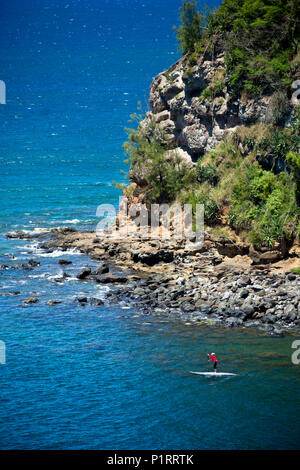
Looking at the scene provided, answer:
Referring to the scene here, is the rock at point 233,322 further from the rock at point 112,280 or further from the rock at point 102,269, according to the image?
the rock at point 102,269

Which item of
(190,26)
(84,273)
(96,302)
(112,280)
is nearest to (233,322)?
(96,302)

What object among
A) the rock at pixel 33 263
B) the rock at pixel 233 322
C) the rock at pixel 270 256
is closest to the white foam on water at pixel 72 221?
the rock at pixel 33 263

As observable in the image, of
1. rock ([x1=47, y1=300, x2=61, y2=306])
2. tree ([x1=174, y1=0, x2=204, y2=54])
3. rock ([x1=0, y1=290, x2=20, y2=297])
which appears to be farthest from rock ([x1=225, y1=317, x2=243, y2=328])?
tree ([x1=174, y1=0, x2=204, y2=54])

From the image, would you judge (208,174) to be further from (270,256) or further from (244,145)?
(270,256)

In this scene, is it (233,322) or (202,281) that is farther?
(202,281)

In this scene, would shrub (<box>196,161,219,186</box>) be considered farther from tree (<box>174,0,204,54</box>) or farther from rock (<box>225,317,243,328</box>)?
rock (<box>225,317,243,328</box>)

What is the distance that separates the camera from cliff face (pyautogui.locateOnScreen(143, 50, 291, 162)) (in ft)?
237

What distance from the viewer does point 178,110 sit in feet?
267

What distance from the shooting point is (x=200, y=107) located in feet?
256

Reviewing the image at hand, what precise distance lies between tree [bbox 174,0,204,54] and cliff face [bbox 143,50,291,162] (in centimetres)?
186

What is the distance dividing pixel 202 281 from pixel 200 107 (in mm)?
23668

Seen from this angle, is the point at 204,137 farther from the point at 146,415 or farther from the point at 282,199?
the point at 146,415

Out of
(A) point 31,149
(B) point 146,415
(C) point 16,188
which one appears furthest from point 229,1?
(A) point 31,149

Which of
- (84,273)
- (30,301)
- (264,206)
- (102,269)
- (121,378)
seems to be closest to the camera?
(121,378)
